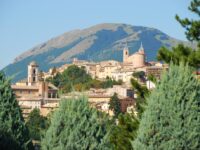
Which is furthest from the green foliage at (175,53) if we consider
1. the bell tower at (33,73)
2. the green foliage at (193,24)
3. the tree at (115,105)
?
the bell tower at (33,73)

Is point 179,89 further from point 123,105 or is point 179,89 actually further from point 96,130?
point 123,105

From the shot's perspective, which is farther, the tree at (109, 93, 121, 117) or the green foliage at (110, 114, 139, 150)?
the tree at (109, 93, 121, 117)

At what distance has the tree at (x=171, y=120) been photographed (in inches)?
365

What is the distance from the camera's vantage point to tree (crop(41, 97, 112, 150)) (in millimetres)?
9742

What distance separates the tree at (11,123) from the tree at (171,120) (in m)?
1.68

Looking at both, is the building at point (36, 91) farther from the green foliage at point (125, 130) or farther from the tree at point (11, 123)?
the tree at point (11, 123)

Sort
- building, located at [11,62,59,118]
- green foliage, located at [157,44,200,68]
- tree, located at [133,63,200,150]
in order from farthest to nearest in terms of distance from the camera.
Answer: building, located at [11,62,59,118] → green foliage, located at [157,44,200,68] → tree, located at [133,63,200,150]

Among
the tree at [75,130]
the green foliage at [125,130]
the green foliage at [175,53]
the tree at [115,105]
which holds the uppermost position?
the green foliage at [175,53]

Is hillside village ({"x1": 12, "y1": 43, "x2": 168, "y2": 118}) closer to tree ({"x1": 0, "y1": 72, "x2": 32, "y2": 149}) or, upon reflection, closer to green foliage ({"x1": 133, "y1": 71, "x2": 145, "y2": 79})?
green foliage ({"x1": 133, "y1": 71, "x2": 145, "y2": 79})

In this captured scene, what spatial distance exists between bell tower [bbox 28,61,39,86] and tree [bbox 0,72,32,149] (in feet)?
336

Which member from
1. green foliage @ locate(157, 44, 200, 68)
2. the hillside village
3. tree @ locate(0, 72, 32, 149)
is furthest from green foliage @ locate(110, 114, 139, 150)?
the hillside village

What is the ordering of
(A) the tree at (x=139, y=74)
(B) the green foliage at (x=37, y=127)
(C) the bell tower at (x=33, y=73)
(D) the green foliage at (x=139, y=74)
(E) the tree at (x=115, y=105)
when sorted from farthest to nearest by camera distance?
(C) the bell tower at (x=33, y=73) → (D) the green foliage at (x=139, y=74) → (A) the tree at (x=139, y=74) → (E) the tree at (x=115, y=105) → (B) the green foliage at (x=37, y=127)

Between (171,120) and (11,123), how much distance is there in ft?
7.59

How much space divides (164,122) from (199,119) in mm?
494
